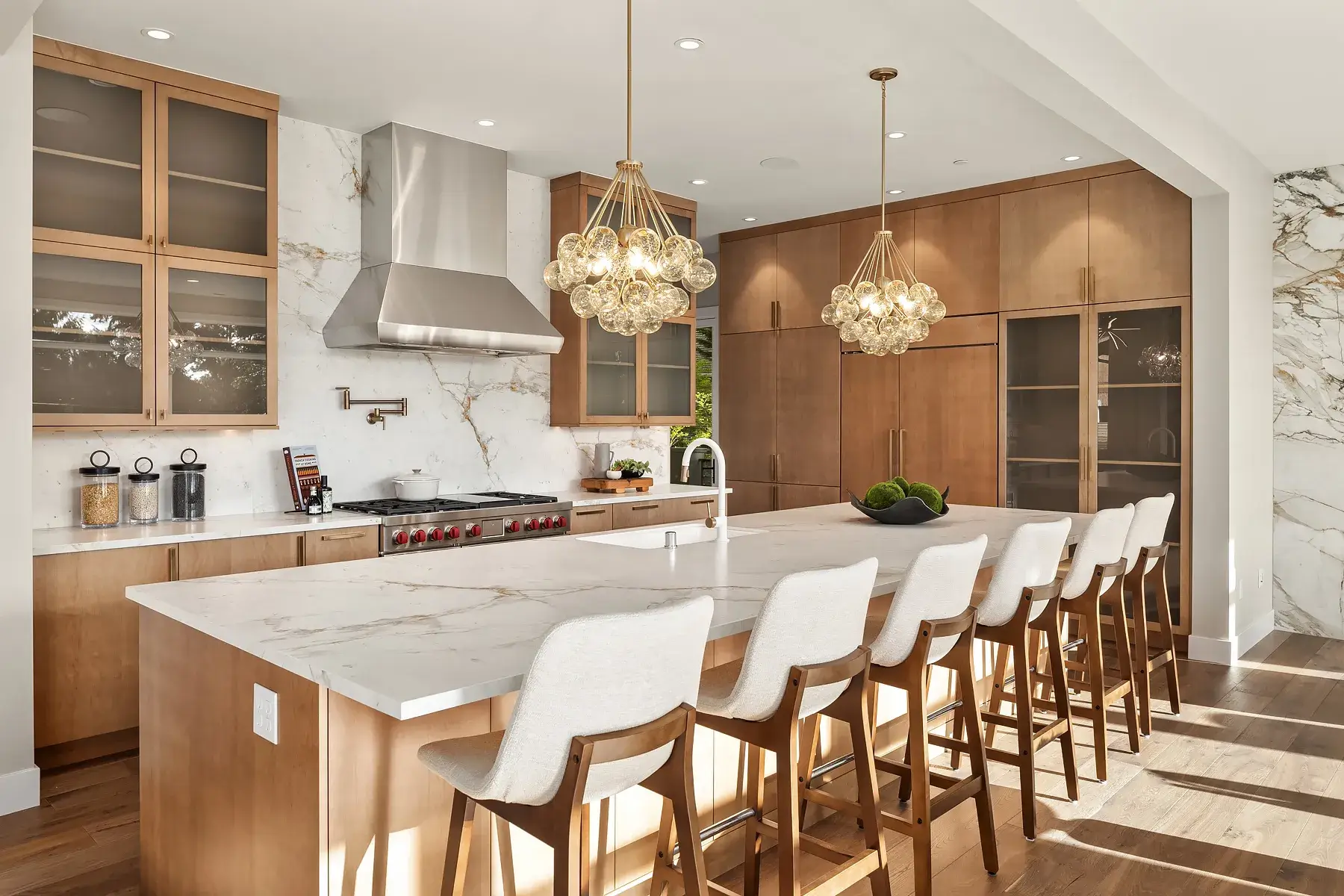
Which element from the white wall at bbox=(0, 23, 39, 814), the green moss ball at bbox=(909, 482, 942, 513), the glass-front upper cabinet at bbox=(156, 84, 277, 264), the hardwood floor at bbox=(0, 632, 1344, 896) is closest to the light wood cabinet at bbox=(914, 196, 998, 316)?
the green moss ball at bbox=(909, 482, 942, 513)

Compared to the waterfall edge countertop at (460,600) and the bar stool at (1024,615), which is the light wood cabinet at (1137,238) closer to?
the waterfall edge countertop at (460,600)

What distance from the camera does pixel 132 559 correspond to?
3346mm

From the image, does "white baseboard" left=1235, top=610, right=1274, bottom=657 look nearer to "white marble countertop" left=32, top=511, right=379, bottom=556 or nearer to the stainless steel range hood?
the stainless steel range hood

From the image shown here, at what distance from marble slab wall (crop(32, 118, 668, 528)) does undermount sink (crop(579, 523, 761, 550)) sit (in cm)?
176

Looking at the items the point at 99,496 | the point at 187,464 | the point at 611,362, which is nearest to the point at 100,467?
the point at 99,496

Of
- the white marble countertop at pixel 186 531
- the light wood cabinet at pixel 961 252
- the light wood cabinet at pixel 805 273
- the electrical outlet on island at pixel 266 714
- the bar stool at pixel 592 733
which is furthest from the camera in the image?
the light wood cabinet at pixel 805 273

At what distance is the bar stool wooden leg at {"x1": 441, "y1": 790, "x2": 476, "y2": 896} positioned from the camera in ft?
5.58

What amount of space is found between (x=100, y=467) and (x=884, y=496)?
3.18 m

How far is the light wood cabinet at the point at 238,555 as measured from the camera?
3.48 m

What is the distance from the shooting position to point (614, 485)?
533cm

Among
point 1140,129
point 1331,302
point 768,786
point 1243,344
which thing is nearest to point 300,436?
point 768,786

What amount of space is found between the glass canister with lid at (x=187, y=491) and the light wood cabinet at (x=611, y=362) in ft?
6.65

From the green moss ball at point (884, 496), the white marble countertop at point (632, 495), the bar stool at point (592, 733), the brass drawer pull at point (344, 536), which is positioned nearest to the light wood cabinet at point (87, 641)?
the brass drawer pull at point (344, 536)

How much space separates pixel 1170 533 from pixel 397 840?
451 cm
